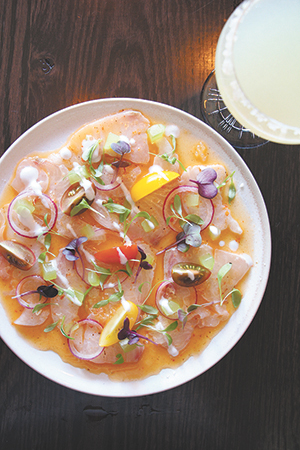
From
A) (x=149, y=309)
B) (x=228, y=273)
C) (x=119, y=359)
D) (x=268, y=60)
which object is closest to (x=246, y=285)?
(x=228, y=273)

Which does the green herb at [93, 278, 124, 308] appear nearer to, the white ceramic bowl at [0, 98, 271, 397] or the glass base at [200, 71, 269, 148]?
the white ceramic bowl at [0, 98, 271, 397]

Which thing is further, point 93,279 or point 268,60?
point 93,279

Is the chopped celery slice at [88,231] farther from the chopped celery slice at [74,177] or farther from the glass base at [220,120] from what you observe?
the glass base at [220,120]

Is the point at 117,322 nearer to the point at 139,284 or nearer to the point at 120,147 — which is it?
the point at 139,284

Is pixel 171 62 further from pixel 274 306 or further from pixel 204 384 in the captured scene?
pixel 204 384

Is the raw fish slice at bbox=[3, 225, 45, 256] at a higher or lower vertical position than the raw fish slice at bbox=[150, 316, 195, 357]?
higher

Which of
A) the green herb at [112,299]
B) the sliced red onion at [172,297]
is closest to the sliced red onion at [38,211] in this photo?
the green herb at [112,299]

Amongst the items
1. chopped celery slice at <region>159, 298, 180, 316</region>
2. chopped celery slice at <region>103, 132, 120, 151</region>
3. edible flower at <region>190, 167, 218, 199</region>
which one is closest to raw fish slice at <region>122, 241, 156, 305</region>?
chopped celery slice at <region>159, 298, 180, 316</region>

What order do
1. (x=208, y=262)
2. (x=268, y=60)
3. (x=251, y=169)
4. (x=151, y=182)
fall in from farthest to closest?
1. (x=251, y=169)
2. (x=208, y=262)
3. (x=151, y=182)
4. (x=268, y=60)

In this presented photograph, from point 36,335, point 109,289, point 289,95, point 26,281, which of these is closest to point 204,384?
point 109,289
